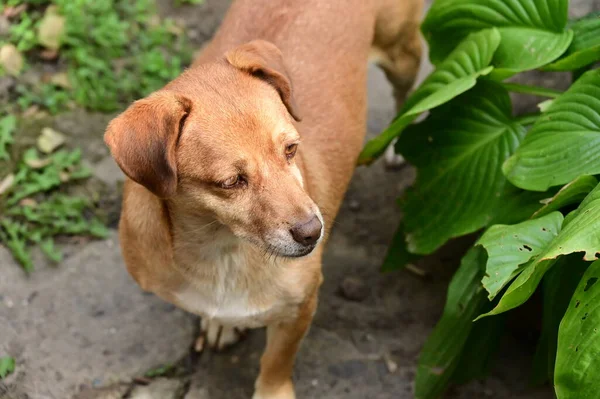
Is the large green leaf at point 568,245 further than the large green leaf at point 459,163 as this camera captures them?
No

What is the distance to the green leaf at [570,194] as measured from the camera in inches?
110

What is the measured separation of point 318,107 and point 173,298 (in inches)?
40.7

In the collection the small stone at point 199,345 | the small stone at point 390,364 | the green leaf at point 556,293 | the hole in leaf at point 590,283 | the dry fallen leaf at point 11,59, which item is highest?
the hole in leaf at point 590,283

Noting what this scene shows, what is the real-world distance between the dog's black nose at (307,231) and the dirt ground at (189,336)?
1.31 m

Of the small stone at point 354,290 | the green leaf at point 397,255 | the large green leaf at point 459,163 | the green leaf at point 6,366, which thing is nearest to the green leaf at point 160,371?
the green leaf at point 6,366

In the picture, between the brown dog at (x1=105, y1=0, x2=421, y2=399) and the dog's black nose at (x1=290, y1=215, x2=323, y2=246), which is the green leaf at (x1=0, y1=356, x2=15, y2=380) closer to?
the brown dog at (x1=105, y1=0, x2=421, y2=399)

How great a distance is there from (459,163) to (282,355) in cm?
117

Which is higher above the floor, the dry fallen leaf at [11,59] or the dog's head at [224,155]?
the dog's head at [224,155]

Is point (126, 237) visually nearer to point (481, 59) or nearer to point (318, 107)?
→ point (318, 107)

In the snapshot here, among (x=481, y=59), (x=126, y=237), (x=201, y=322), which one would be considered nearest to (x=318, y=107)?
(x=481, y=59)

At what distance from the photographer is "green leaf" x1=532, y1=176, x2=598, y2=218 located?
9.18 ft

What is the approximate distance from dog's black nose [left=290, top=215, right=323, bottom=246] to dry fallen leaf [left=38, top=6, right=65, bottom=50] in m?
2.79

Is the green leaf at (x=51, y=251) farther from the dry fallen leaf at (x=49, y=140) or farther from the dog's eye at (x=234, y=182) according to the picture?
the dog's eye at (x=234, y=182)

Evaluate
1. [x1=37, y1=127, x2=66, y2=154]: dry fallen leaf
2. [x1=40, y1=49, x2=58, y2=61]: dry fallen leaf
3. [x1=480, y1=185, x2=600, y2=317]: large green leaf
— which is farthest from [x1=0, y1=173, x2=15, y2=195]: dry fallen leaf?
[x1=480, y1=185, x2=600, y2=317]: large green leaf
